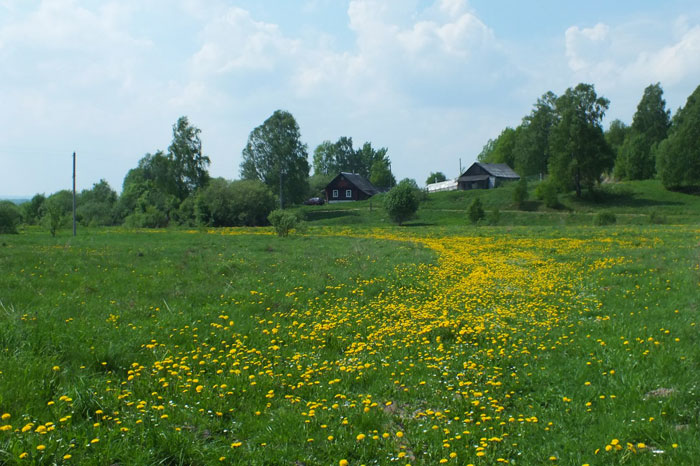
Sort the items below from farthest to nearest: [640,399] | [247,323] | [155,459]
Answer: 1. [247,323]
2. [640,399]
3. [155,459]

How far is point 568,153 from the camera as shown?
6650cm

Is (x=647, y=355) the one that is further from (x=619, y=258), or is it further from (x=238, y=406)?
(x=619, y=258)

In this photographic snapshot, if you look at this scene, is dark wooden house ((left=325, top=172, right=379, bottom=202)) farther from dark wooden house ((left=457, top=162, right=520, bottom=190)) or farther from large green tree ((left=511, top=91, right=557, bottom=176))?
large green tree ((left=511, top=91, right=557, bottom=176))

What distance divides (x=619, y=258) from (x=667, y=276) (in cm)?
468

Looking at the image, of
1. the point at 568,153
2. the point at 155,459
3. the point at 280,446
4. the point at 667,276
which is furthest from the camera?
the point at 568,153

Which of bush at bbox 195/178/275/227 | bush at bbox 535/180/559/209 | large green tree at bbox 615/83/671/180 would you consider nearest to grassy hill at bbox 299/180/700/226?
bush at bbox 535/180/559/209

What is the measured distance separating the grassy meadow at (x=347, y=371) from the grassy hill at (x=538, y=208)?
44.8 meters

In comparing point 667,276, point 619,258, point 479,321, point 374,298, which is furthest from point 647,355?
point 619,258

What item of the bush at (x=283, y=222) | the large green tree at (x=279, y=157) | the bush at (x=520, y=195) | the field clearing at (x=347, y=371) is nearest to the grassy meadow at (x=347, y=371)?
the field clearing at (x=347, y=371)

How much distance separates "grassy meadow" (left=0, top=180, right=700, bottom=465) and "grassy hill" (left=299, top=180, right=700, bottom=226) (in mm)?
44812

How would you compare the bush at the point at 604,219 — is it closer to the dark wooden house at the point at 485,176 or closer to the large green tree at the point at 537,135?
the large green tree at the point at 537,135

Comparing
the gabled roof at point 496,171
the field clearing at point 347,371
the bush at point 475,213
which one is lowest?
the field clearing at point 347,371

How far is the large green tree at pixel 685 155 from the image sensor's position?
213 ft

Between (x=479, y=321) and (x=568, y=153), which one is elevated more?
(x=568, y=153)
